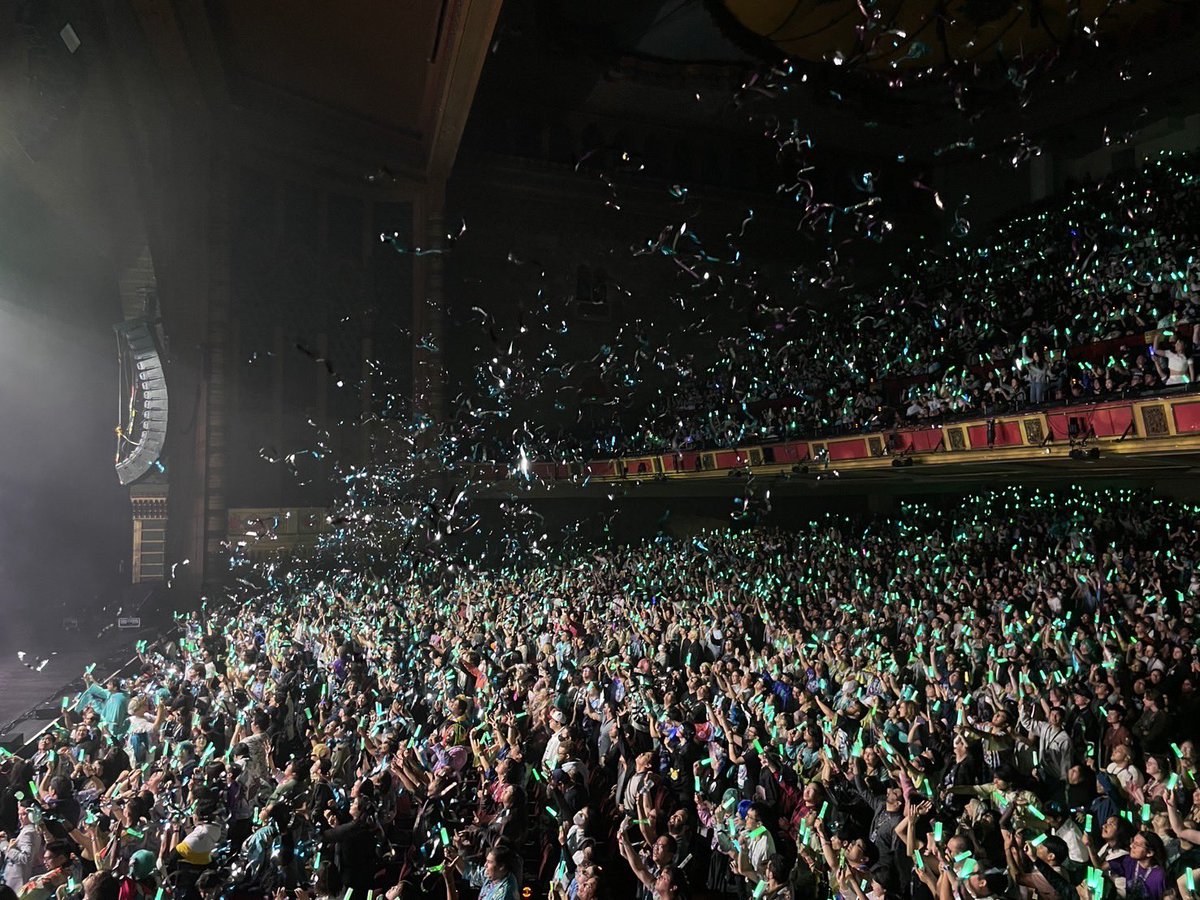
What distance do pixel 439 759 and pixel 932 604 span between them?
702 cm

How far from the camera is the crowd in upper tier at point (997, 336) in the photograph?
1127 cm

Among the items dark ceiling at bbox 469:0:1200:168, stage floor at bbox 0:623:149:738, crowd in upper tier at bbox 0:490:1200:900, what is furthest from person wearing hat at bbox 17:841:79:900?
dark ceiling at bbox 469:0:1200:168

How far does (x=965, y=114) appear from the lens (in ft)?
84.3

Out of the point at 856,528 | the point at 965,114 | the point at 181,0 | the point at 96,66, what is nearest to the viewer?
the point at 96,66

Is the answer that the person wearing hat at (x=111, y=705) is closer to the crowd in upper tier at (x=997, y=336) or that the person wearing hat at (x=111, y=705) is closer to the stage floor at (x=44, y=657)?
the stage floor at (x=44, y=657)

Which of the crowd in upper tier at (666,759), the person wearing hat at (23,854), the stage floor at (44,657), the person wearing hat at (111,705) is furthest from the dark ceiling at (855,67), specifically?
the person wearing hat at (23,854)

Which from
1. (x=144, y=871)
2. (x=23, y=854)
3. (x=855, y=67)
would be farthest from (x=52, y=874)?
(x=855, y=67)

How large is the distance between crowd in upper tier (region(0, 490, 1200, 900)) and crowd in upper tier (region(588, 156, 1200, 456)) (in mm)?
2696

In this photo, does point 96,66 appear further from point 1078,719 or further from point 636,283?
point 636,283

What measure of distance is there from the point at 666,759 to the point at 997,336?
1263cm

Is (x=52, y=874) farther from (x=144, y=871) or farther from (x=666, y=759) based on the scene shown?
(x=666, y=759)

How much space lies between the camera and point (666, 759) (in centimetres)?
598

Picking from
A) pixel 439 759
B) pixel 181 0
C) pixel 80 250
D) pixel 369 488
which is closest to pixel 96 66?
pixel 80 250

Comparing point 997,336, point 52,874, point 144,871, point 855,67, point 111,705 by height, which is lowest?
point 144,871
